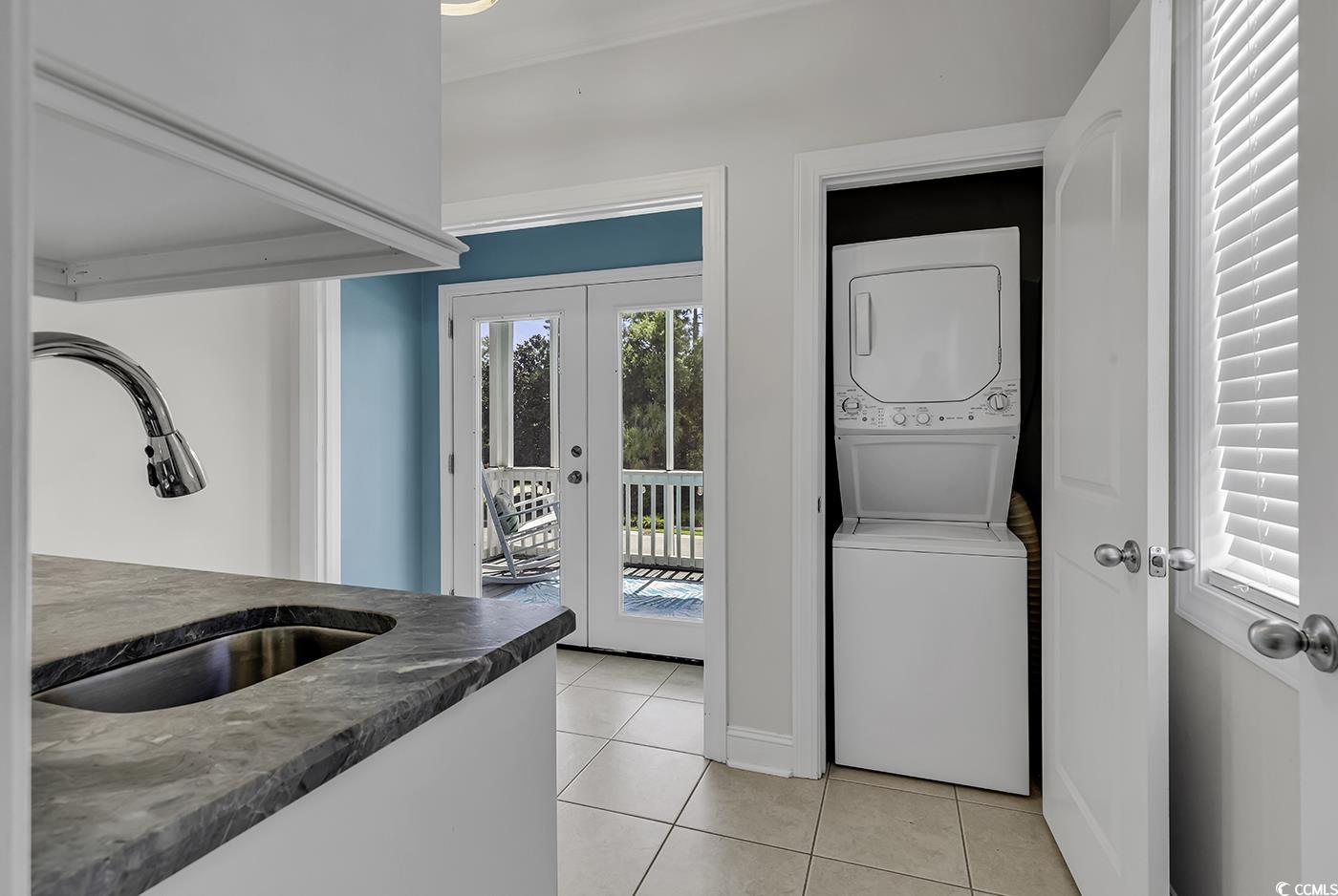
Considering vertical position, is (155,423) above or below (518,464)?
above

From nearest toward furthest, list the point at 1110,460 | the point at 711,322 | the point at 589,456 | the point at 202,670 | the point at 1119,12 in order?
1. the point at 202,670
2. the point at 1110,460
3. the point at 1119,12
4. the point at 711,322
5. the point at 589,456

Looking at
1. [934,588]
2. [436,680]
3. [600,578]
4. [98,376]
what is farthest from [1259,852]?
[98,376]

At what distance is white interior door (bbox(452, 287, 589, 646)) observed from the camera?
141 inches

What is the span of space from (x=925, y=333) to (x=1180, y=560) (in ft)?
3.93

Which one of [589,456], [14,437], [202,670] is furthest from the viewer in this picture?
[589,456]

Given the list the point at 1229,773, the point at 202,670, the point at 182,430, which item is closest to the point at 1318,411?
the point at 1229,773

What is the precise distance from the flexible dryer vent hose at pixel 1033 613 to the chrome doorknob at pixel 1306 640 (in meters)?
1.53

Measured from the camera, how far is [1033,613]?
2.35m

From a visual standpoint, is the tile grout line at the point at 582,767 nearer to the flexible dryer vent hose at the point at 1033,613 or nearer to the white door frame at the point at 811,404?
the white door frame at the point at 811,404

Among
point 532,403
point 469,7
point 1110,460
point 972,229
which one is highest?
point 469,7

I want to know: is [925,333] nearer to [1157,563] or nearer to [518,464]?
[1157,563]

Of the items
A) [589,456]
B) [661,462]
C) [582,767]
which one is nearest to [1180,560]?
[582,767]

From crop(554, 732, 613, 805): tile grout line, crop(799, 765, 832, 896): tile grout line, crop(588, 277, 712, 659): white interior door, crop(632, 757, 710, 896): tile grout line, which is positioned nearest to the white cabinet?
crop(632, 757, 710, 896): tile grout line

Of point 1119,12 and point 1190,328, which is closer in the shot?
point 1190,328
